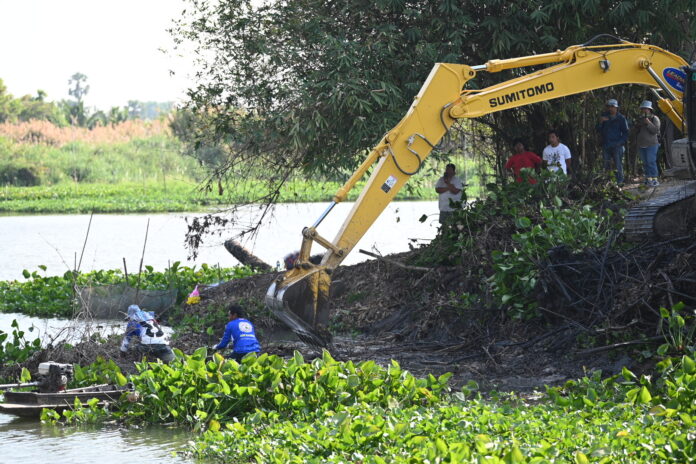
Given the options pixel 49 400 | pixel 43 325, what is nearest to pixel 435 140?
pixel 49 400

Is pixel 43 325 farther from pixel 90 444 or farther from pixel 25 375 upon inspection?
pixel 90 444

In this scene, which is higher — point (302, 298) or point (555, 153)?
point (555, 153)

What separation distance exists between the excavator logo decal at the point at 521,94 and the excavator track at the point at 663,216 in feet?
6.47

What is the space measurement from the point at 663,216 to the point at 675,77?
9.45ft

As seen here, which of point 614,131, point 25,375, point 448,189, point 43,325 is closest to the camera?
point 25,375

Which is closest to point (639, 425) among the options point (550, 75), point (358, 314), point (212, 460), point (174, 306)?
point (212, 460)

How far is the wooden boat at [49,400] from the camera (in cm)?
1112

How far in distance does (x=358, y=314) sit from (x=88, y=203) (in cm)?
3592

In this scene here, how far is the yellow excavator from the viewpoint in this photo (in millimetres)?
12500

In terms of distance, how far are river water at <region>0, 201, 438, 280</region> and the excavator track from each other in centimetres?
1112

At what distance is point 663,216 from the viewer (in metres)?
13.1

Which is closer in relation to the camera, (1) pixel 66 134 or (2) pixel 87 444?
(2) pixel 87 444

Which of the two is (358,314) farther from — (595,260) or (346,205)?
(346,205)

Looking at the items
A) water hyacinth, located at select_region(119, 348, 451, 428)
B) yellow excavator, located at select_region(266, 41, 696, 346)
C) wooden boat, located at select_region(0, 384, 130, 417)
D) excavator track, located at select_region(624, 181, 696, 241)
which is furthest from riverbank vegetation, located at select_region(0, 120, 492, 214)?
water hyacinth, located at select_region(119, 348, 451, 428)
